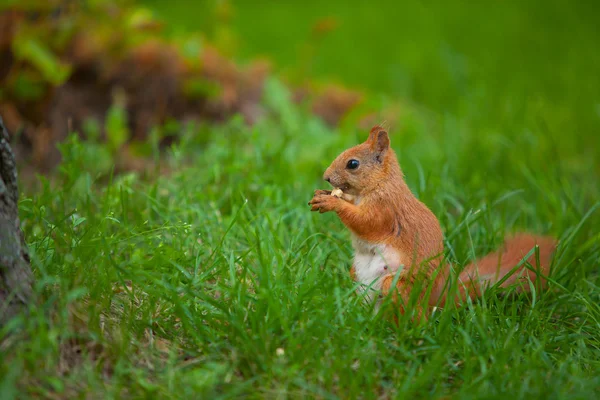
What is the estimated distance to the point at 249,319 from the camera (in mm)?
2070

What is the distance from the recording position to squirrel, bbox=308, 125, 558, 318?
2.33 m

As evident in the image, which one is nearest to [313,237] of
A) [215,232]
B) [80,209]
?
[215,232]

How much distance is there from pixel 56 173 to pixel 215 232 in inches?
72.6

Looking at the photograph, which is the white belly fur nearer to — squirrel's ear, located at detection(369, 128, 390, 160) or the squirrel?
the squirrel

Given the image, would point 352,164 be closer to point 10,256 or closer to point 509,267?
point 509,267

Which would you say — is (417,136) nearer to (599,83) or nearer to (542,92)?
(542,92)

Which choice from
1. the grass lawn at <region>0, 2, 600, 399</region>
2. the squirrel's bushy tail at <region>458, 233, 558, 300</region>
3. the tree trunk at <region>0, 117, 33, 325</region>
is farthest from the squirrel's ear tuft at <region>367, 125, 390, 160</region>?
the tree trunk at <region>0, 117, 33, 325</region>

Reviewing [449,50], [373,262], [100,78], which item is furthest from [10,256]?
[449,50]

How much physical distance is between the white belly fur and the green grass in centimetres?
9

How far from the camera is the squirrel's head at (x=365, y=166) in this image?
8.29ft

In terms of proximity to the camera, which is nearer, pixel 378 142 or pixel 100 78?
pixel 378 142

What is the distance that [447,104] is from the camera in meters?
6.22

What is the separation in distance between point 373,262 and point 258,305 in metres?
0.56

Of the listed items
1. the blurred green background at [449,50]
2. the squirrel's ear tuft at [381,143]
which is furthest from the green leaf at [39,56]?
the squirrel's ear tuft at [381,143]
